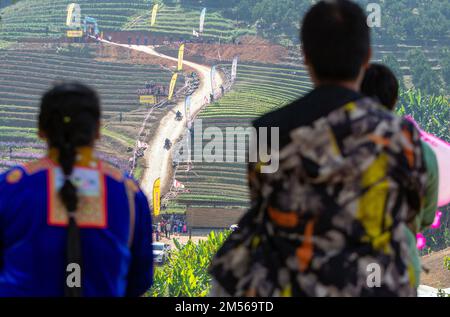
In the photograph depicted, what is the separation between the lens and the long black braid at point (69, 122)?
2.02 m

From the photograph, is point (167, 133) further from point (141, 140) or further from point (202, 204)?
point (202, 204)

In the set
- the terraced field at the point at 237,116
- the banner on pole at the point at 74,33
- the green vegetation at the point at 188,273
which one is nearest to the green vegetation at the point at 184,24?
the banner on pole at the point at 74,33

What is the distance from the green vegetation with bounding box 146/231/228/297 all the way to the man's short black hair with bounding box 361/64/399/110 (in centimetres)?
2298

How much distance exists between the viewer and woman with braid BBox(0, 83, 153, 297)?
6.56 ft

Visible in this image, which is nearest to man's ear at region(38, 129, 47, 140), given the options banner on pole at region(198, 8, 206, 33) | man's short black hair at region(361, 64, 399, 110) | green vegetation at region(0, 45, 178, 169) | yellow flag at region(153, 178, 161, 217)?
man's short black hair at region(361, 64, 399, 110)

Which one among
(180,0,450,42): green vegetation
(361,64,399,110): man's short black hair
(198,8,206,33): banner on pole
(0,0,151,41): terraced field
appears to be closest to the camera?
(361,64,399,110): man's short black hair

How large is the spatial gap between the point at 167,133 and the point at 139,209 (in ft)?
Result: 144

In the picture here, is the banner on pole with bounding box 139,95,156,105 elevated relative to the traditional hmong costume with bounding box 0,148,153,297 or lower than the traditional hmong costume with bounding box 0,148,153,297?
elevated

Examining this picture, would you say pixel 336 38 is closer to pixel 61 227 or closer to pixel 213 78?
pixel 61 227

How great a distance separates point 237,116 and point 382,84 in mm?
42592

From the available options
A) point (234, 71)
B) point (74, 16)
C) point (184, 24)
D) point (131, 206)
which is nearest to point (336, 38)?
point (131, 206)

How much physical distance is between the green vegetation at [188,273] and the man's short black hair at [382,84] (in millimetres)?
22983

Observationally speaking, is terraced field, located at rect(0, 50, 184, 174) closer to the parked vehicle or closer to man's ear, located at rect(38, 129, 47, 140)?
the parked vehicle

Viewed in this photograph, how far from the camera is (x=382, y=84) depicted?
2.50 meters
